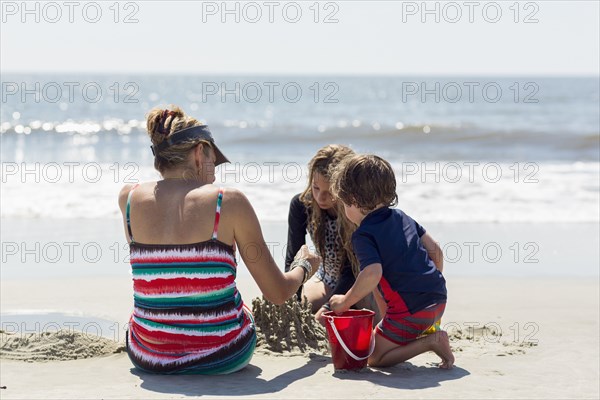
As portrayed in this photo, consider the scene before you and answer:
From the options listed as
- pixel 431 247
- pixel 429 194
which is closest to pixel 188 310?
pixel 431 247

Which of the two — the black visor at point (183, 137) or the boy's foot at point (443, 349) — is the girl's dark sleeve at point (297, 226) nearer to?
the boy's foot at point (443, 349)

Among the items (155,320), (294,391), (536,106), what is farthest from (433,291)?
(536,106)

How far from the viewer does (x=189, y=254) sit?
12.1 ft

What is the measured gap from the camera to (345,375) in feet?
13.1

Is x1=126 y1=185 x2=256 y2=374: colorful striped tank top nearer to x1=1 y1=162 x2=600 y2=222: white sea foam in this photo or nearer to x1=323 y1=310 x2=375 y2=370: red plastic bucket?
x1=323 y1=310 x2=375 y2=370: red plastic bucket

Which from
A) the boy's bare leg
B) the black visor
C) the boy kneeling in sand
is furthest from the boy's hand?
the black visor

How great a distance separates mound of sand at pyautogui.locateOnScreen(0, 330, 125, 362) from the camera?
4418 millimetres

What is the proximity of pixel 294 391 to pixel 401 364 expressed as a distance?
70cm

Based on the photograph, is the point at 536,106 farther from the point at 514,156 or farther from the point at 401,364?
the point at 401,364

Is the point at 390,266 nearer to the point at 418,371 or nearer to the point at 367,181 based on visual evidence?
the point at 367,181

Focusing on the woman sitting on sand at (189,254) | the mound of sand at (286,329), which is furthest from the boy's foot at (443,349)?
the woman sitting on sand at (189,254)

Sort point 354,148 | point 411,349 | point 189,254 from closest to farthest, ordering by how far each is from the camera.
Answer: point 189,254 < point 411,349 < point 354,148

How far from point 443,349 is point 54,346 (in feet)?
6.58

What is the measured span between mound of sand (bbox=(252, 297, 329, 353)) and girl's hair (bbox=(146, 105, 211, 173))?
1099 millimetres
